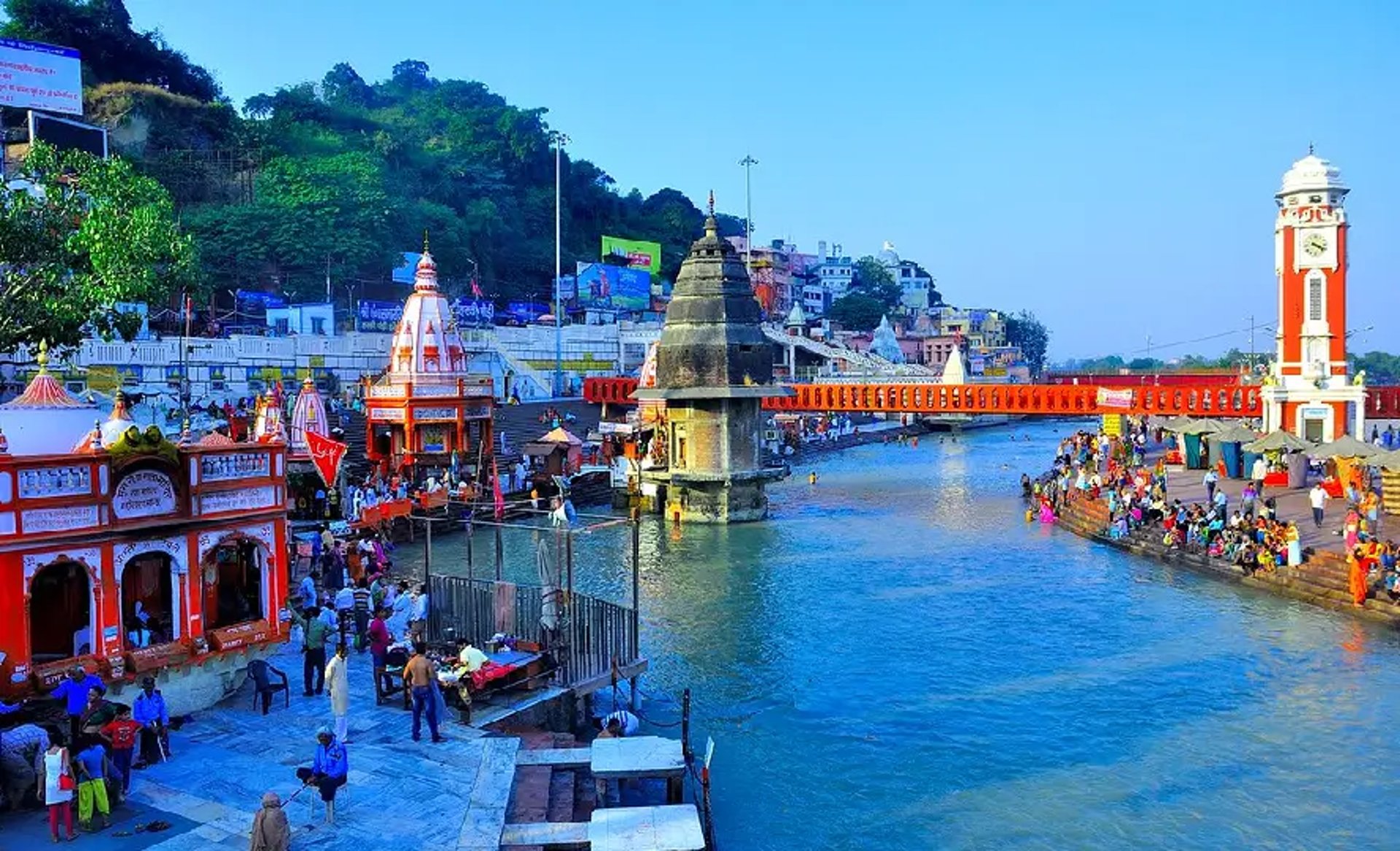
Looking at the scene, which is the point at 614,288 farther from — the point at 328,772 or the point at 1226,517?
the point at 328,772

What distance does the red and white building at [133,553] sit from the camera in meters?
Result: 11.7

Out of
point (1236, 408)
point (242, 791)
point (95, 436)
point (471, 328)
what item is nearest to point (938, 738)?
point (242, 791)

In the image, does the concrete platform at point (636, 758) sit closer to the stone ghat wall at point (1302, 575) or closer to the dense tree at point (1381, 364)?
the stone ghat wall at point (1302, 575)

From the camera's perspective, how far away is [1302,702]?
51.7 ft

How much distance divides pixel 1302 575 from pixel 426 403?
2359 cm

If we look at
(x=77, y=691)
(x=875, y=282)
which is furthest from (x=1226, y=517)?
(x=875, y=282)

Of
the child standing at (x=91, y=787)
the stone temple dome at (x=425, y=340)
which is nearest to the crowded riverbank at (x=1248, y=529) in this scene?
the stone temple dome at (x=425, y=340)

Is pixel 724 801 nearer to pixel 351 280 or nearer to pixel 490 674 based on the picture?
pixel 490 674

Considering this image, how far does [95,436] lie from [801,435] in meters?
53.5

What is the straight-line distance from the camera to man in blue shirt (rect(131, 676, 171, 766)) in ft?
36.4

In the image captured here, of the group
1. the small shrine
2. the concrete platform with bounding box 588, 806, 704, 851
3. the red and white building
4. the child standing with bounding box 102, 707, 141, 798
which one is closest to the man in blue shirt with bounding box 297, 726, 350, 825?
the child standing with bounding box 102, 707, 141, 798

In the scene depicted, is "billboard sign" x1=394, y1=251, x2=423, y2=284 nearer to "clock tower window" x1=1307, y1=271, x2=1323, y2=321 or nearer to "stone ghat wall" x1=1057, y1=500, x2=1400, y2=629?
"clock tower window" x1=1307, y1=271, x2=1323, y2=321

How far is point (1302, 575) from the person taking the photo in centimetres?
2208

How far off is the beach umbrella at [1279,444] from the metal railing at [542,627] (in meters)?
23.6
